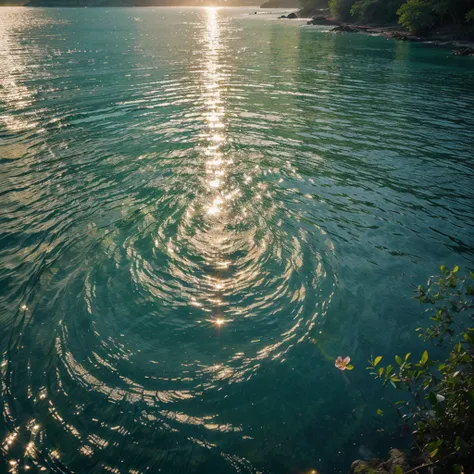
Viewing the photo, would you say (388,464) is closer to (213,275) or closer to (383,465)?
(383,465)

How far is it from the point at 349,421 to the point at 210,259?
17.8 ft

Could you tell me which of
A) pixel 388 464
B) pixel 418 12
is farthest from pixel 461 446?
pixel 418 12

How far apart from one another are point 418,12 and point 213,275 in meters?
73.3

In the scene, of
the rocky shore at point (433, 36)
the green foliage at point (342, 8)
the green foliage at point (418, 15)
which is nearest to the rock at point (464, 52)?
the rocky shore at point (433, 36)

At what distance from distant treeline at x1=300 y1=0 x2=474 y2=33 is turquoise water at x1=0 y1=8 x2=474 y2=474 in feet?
170

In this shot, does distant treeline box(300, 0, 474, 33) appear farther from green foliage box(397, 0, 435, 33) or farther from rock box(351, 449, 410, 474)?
rock box(351, 449, 410, 474)

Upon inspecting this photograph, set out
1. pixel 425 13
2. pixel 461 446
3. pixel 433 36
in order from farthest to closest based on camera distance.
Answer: pixel 433 36
pixel 425 13
pixel 461 446

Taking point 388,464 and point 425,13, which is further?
point 425,13

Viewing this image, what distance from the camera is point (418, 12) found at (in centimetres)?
6053

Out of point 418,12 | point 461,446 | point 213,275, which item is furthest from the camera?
point 418,12

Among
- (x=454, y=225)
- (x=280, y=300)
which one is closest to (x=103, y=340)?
(x=280, y=300)

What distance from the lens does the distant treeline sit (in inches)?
2322

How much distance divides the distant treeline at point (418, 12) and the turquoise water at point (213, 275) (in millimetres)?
51827

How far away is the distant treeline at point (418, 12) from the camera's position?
59.0 m
